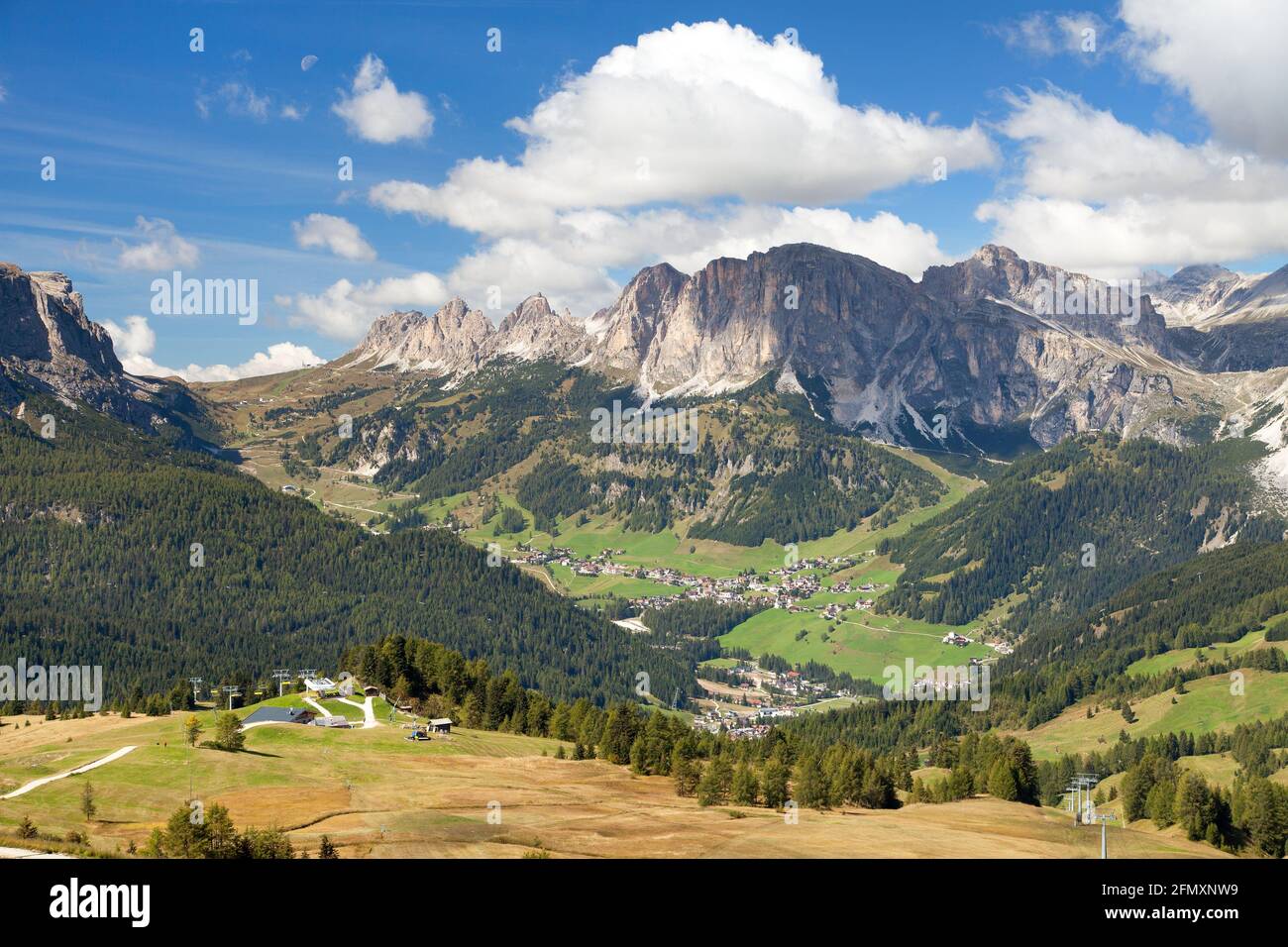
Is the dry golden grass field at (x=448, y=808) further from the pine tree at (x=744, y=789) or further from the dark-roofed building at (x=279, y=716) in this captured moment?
the pine tree at (x=744, y=789)

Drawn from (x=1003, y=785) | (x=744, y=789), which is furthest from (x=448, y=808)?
(x=1003, y=785)

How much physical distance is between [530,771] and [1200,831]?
87692mm

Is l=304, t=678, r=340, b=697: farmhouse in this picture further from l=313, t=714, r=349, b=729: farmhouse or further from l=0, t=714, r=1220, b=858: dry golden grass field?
l=0, t=714, r=1220, b=858: dry golden grass field

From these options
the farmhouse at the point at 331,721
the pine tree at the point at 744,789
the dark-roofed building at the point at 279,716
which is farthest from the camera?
the farmhouse at the point at 331,721

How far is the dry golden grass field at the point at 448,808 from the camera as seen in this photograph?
91.6 meters

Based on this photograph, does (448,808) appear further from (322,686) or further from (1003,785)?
(322,686)

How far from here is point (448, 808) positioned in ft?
353

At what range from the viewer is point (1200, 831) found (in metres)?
139

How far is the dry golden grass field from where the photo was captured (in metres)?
91.6

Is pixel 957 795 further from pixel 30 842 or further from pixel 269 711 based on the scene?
pixel 30 842

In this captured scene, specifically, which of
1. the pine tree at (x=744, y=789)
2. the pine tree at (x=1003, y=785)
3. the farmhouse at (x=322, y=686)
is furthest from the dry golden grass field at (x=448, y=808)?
the farmhouse at (x=322, y=686)

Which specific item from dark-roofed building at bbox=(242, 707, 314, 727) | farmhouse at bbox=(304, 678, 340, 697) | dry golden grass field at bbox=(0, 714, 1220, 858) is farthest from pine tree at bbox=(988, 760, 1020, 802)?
farmhouse at bbox=(304, 678, 340, 697)
